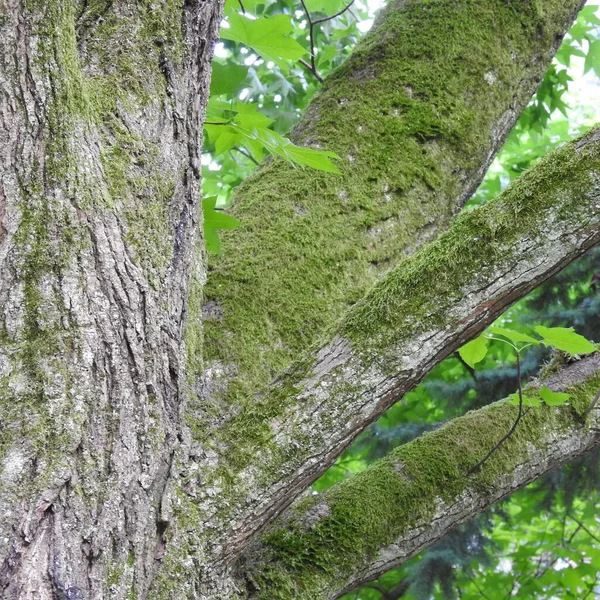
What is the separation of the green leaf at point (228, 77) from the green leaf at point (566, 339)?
1104mm

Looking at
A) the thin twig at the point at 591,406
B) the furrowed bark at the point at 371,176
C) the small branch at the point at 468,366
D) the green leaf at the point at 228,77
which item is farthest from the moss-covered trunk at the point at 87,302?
the thin twig at the point at 591,406

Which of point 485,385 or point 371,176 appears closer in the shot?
point 371,176

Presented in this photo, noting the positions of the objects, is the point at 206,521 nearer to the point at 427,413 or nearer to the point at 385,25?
the point at 385,25

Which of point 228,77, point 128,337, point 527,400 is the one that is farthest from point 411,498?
point 228,77

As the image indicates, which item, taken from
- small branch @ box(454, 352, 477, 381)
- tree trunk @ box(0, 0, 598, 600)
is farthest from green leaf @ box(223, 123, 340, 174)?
small branch @ box(454, 352, 477, 381)

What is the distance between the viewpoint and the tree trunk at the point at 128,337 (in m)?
1.05

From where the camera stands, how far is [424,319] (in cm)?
131

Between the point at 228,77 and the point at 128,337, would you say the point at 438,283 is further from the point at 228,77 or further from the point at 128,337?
the point at 228,77

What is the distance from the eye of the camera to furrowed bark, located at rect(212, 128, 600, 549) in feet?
4.20

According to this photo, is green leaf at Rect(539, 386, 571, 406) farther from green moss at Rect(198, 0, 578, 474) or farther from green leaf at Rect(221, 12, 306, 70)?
green leaf at Rect(221, 12, 306, 70)

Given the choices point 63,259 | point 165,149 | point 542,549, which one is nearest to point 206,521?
point 63,259

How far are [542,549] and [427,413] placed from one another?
1215mm

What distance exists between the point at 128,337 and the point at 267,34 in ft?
3.54

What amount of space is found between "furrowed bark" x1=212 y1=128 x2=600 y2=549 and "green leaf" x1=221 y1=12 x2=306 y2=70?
32.9 inches
